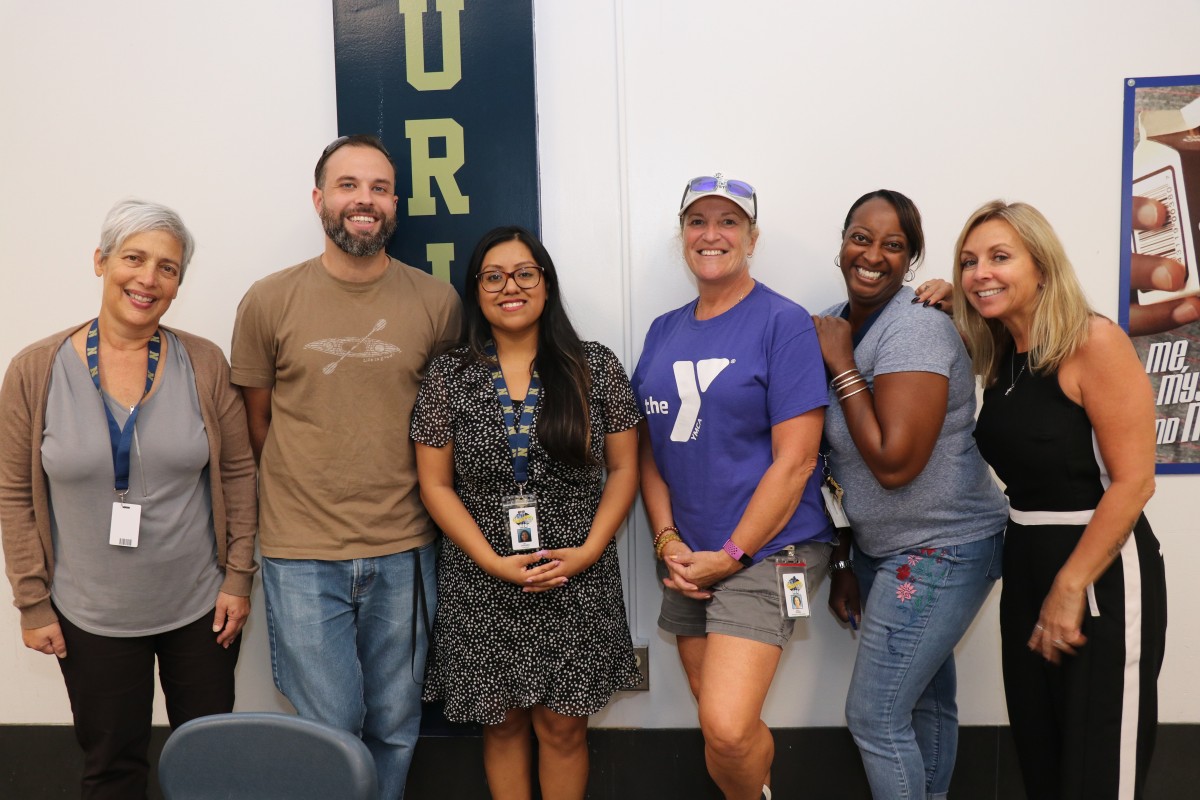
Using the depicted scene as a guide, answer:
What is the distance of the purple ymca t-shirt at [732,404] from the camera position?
2.06 meters

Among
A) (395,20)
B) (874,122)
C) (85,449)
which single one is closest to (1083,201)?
(874,122)

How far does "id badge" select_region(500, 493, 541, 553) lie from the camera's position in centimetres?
206

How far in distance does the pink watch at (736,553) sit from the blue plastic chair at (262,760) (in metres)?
1.09

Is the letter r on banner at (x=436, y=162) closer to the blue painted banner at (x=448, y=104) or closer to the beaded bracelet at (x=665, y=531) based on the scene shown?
the blue painted banner at (x=448, y=104)

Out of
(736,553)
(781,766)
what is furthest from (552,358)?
(781,766)

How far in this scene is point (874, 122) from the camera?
8.38 feet

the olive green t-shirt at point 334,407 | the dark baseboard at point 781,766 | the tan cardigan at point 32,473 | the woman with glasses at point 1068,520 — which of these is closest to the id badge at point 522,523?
the olive green t-shirt at point 334,407

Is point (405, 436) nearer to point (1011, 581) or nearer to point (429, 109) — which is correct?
point (429, 109)

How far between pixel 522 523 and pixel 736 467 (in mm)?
596

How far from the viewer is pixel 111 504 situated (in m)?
1.99

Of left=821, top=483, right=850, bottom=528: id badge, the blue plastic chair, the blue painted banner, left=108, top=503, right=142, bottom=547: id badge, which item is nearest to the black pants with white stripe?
left=821, top=483, right=850, bottom=528: id badge

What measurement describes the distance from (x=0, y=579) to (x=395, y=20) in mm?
2452

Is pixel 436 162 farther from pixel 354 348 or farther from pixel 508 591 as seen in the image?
pixel 508 591

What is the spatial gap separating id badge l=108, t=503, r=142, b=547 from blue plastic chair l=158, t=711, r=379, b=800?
802 millimetres
